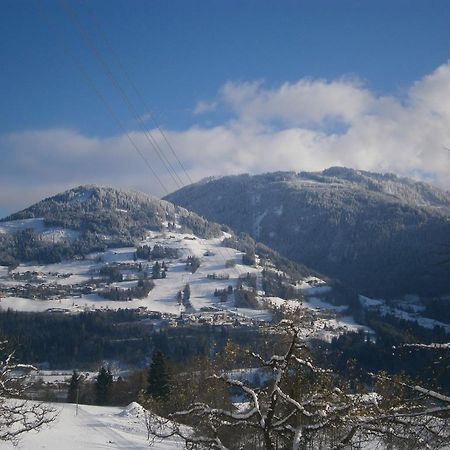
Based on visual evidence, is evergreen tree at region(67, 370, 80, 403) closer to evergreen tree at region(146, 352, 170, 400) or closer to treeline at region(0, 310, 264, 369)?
evergreen tree at region(146, 352, 170, 400)

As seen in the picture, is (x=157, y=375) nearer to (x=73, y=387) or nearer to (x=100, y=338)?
(x=73, y=387)

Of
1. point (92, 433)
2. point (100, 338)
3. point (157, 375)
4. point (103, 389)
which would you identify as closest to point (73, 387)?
point (103, 389)

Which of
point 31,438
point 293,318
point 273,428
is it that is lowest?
point 31,438

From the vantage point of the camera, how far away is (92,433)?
39.0 meters

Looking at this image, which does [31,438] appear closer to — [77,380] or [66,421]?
[66,421]

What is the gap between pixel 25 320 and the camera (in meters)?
180

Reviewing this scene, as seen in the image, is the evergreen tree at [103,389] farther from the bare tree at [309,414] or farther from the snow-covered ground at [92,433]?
the bare tree at [309,414]

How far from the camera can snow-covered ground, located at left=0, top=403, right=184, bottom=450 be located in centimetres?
3158

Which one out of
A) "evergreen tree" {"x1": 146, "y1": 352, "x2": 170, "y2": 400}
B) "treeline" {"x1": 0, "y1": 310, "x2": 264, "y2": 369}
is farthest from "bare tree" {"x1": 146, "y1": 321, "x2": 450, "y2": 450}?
"treeline" {"x1": 0, "y1": 310, "x2": 264, "y2": 369}

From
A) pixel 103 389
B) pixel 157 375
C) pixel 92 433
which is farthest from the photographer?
pixel 103 389

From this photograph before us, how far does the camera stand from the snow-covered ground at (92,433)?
3158 centimetres

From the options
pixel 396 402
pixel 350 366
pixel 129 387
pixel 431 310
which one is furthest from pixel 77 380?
pixel 431 310

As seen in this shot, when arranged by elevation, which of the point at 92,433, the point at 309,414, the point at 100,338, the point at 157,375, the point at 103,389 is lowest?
the point at 100,338

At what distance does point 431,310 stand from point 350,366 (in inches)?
7728
